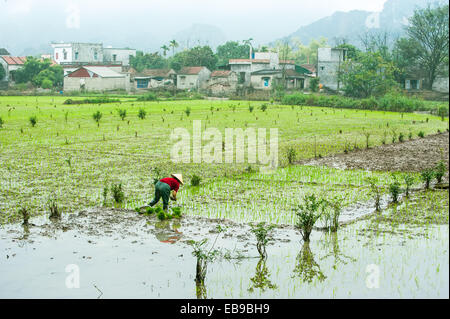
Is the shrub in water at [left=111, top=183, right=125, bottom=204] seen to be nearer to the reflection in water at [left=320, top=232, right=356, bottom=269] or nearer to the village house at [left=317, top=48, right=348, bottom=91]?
the reflection in water at [left=320, top=232, right=356, bottom=269]

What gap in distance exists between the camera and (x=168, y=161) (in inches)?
592

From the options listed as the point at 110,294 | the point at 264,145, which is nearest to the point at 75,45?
the point at 264,145

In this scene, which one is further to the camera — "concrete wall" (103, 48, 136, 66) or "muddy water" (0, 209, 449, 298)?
"concrete wall" (103, 48, 136, 66)

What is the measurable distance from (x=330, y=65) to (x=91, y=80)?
2355 cm

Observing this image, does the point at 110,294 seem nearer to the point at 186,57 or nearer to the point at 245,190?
the point at 245,190

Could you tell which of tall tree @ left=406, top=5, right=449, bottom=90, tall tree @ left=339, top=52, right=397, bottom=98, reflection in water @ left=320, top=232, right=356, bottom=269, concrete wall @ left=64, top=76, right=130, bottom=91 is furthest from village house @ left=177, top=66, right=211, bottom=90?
reflection in water @ left=320, top=232, right=356, bottom=269

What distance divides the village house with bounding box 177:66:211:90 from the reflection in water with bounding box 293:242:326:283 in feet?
162

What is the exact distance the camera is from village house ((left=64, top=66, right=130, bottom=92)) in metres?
52.4

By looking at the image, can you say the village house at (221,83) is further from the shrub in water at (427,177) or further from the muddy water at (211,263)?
the muddy water at (211,263)

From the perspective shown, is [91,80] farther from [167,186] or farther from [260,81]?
[167,186]

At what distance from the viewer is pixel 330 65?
175ft

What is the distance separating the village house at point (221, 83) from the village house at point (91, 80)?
923 cm

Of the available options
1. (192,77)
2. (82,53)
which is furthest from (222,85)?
(82,53)

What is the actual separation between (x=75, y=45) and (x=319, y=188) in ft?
228
